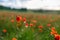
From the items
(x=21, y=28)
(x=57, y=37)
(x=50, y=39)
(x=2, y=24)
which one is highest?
(x=57, y=37)

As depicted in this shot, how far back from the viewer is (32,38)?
11.0 feet

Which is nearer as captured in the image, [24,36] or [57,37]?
[57,37]

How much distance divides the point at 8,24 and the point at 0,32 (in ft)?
0.89

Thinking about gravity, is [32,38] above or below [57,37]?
below

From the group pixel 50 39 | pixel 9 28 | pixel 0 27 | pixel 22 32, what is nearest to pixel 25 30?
pixel 22 32

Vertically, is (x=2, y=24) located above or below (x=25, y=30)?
below

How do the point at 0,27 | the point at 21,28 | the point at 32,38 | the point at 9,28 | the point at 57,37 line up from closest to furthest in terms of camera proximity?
1. the point at 57,37
2. the point at 32,38
3. the point at 21,28
4. the point at 9,28
5. the point at 0,27

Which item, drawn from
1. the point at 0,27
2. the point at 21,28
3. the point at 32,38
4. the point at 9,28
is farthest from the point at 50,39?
the point at 0,27

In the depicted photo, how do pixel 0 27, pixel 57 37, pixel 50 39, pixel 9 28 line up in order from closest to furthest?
→ 1. pixel 57 37
2. pixel 50 39
3. pixel 9 28
4. pixel 0 27

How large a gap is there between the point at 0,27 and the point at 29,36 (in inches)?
96.0

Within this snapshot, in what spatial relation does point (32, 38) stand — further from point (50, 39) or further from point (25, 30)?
point (50, 39)

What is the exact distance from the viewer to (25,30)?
353cm

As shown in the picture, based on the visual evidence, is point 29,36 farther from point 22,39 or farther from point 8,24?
point 8,24

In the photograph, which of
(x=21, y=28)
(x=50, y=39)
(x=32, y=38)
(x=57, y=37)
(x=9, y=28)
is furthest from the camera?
(x=9, y=28)
